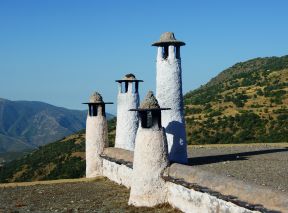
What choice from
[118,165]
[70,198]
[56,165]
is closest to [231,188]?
[70,198]

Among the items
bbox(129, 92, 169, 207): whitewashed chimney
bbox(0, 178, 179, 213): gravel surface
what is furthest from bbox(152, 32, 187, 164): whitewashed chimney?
bbox(129, 92, 169, 207): whitewashed chimney

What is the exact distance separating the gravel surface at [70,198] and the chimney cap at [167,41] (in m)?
5.51

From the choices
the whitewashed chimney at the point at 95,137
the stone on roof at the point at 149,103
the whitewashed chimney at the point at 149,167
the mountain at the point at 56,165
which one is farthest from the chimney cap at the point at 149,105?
the mountain at the point at 56,165

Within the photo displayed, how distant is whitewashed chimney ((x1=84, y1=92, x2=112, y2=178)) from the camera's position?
20.8 m

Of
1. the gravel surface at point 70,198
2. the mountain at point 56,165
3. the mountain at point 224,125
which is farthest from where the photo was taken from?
the mountain at point 224,125

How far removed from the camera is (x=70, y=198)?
648 inches

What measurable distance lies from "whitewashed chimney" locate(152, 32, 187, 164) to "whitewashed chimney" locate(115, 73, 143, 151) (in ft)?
9.96

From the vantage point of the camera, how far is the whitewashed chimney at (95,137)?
20.8 metres

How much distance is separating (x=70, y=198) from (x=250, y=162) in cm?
788

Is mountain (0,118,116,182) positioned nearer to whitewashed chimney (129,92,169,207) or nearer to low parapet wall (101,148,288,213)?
whitewashed chimney (129,92,169,207)

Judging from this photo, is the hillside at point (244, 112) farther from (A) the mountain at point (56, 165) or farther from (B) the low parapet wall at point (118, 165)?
(B) the low parapet wall at point (118, 165)

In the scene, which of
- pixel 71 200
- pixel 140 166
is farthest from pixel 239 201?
pixel 71 200

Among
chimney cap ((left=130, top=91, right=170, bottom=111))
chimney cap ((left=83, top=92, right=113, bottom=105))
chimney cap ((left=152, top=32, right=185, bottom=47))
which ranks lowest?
chimney cap ((left=130, top=91, right=170, bottom=111))

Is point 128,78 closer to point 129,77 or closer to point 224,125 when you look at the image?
point 129,77
